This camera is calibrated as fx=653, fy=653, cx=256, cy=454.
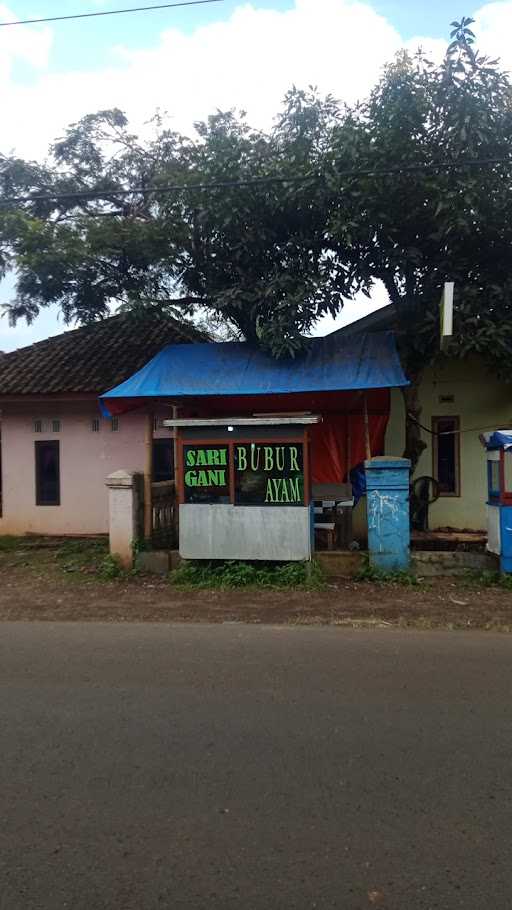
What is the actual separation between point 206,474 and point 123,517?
1.35 m

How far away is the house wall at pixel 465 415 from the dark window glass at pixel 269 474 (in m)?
3.51

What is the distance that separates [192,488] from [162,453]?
3.88 meters

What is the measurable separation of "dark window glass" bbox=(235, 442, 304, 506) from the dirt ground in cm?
133

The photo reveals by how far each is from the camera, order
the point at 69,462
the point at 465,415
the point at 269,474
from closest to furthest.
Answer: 1. the point at 269,474
2. the point at 465,415
3. the point at 69,462

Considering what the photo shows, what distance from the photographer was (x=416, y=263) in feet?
32.4

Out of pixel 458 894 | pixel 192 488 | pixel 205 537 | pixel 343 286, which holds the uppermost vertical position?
pixel 343 286

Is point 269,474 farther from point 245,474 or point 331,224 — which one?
point 331,224

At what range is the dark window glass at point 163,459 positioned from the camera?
12945 millimetres

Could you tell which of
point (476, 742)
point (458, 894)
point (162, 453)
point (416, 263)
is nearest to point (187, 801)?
point (458, 894)

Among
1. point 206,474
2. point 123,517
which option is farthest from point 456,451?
point 123,517

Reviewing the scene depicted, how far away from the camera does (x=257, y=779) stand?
339 cm

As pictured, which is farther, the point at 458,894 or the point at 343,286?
the point at 343,286

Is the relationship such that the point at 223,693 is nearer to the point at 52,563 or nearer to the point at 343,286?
the point at 52,563

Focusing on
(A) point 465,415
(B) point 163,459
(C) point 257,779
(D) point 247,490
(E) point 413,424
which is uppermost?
(A) point 465,415
